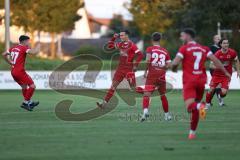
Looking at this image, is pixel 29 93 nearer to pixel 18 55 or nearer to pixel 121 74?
pixel 18 55

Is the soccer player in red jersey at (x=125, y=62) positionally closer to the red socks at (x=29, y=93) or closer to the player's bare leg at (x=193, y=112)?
the red socks at (x=29, y=93)

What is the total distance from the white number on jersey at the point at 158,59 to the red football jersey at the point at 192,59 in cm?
336

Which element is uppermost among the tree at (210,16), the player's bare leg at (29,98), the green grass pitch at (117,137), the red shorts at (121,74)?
the tree at (210,16)

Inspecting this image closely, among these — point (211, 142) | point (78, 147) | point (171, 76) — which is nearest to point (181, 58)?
point (211, 142)

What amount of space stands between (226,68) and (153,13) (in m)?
29.6

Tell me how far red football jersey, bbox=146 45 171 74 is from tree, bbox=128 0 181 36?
106 ft

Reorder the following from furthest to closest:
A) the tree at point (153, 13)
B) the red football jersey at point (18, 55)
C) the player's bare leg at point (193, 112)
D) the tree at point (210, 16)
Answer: the tree at point (153, 13) → the tree at point (210, 16) → the red football jersey at point (18, 55) → the player's bare leg at point (193, 112)

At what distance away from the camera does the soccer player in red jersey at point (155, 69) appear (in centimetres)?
1777

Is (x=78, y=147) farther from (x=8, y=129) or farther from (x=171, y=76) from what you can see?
(x=171, y=76)

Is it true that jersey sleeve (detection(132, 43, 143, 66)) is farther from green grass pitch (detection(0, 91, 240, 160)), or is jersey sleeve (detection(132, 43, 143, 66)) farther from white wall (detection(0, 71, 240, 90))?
white wall (detection(0, 71, 240, 90))

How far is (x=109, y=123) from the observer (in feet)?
57.7

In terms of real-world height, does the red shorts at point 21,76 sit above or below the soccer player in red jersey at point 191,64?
below

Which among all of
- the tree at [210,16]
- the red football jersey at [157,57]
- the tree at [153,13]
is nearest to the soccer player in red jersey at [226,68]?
the red football jersey at [157,57]

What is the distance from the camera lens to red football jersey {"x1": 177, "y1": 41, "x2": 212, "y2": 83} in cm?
1437
